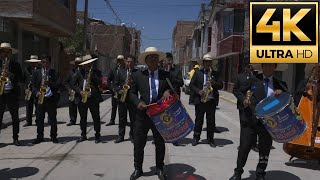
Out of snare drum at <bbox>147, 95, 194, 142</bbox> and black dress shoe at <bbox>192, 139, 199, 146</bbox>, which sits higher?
snare drum at <bbox>147, 95, 194, 142</bbox>

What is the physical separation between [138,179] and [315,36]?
498cm

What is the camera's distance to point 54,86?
8.63 m

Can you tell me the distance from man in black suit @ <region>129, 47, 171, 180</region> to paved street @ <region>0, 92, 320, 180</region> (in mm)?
396

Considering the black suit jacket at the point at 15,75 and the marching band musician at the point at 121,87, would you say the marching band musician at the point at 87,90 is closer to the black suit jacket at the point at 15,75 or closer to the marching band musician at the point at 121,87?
the marching band musician at the point at 121,87

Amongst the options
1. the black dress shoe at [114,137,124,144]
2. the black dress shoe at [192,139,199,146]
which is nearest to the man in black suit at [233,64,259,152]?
the black dress shoe at [192,139,199,146]

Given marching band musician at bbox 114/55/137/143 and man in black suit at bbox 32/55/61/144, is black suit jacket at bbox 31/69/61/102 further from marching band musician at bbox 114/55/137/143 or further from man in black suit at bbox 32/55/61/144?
marching band musician at bbox 114/55/137/143

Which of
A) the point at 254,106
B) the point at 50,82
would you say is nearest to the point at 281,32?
the point at 254,106

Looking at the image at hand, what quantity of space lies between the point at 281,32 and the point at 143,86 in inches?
142

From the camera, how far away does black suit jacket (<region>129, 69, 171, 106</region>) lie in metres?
5.95

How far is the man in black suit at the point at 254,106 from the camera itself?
5.63 metres

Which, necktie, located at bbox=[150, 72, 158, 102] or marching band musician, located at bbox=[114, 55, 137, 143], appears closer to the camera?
necktie, located at bbox=[150, 72, 158, 102]

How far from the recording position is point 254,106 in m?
5.60

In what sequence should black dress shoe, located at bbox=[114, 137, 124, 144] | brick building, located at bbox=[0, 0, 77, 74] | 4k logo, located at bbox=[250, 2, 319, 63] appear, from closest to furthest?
4k logo, located at bbox=[250, 2, 319, 63] < black dress shoe, located at bbox=[114, 137, 124, 144] < brick building, located at bbox=[0, 0, 77, 74]

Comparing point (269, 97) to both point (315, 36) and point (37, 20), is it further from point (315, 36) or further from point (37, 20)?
point (37, 20)
